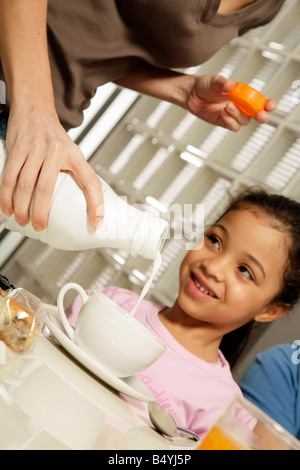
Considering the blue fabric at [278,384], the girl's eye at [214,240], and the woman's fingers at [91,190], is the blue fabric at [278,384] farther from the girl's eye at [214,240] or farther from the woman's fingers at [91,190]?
the woman's fingers at [91,190]

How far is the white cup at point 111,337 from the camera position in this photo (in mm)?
595

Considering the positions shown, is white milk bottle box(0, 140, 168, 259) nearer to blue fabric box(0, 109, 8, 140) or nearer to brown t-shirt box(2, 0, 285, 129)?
blue fabric box(0, 109, 8, 140)

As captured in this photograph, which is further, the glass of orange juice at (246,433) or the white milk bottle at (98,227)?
the white milk bottle at (98,227)

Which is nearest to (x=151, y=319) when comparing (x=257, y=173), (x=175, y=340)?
(x=175, y=340)

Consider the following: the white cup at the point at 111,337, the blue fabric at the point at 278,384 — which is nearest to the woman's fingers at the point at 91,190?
the white cup at the point at 111,337

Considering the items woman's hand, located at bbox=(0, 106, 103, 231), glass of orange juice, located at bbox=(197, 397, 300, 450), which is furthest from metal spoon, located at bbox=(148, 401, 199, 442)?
woman's hand, located at bbox=(0, 106, 103, 231)

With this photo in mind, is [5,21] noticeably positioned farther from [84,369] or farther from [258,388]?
[258,388]

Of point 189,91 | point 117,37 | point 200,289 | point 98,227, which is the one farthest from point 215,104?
point 98,227

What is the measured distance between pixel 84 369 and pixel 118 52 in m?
0.57

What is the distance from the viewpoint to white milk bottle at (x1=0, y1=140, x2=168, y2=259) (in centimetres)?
58

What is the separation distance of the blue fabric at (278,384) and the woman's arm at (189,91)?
21.5 inches

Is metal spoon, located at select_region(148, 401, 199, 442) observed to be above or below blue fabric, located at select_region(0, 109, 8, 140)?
below

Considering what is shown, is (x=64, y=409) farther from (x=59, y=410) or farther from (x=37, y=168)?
(x=37, y=168)

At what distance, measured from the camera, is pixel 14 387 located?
0.47m
